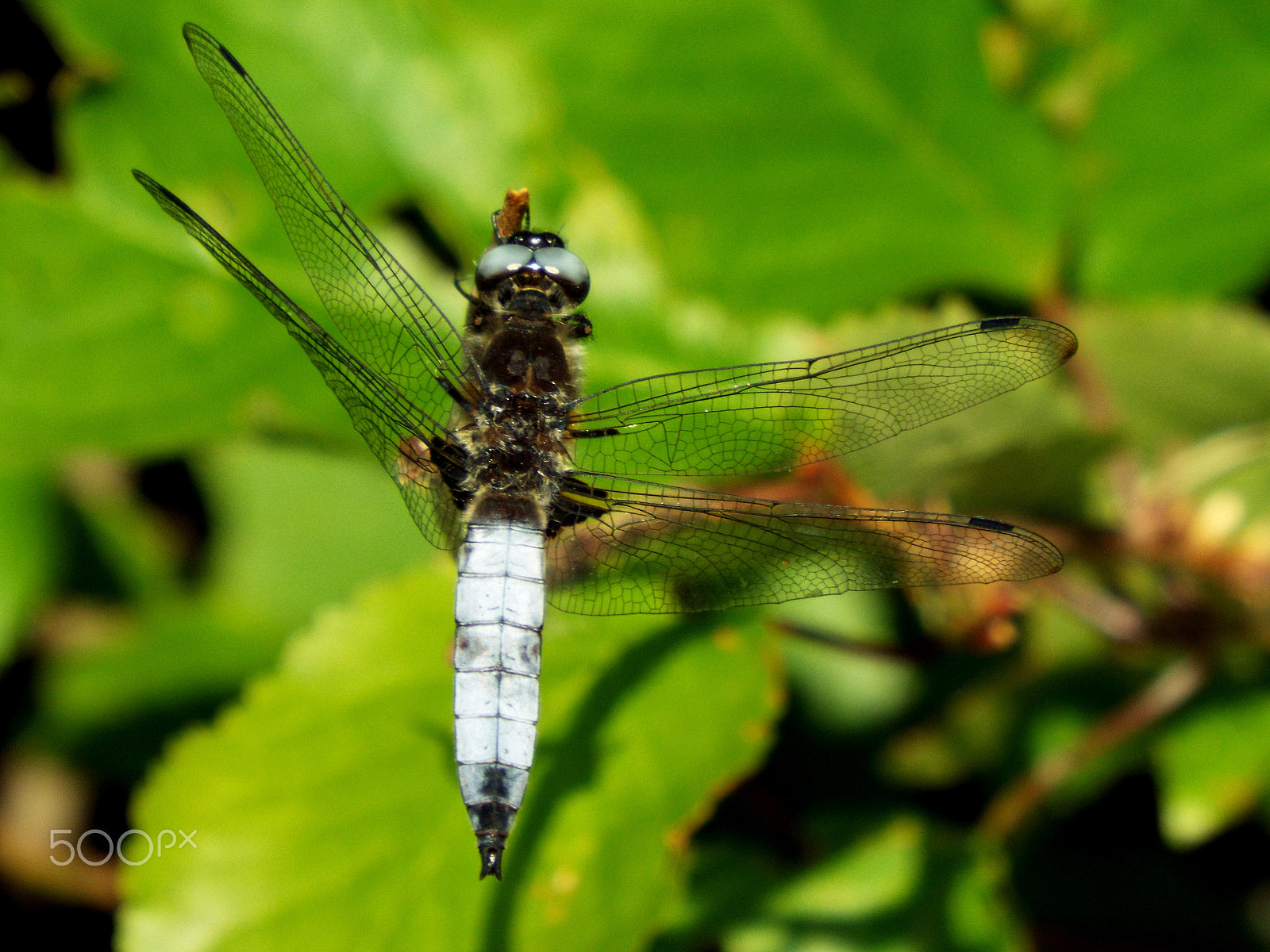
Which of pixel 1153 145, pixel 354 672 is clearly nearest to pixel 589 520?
pixel 354 672

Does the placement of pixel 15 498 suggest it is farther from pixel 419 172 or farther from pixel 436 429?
pixel 436 429

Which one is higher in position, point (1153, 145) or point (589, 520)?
point (1153, 145)

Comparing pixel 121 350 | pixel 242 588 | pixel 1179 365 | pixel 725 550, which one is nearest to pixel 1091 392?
pixel 1179 365

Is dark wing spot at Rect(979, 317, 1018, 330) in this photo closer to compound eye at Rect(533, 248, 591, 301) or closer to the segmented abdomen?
compound eye at Rect(533, 248, 591, 301)

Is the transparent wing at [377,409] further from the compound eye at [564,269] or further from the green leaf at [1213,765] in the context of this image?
the green leaf at [1213,765]

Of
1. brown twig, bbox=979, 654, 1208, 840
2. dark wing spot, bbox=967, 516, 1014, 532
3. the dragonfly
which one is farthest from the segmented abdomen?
brown twig, bbox=979, 654, 1208, 840
